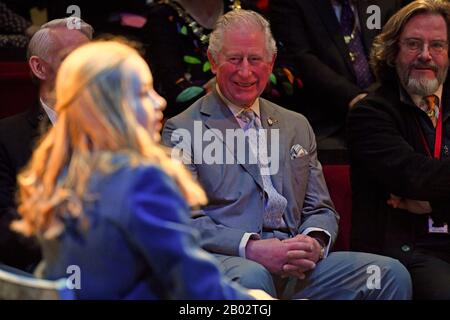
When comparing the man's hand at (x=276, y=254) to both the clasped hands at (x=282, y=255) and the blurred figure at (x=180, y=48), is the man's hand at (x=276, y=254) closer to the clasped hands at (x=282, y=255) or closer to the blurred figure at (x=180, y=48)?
the clasped hands at (x=282, y=255)

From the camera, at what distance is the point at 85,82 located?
2.33 m

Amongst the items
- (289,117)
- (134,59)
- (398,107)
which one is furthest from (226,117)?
(134,59)

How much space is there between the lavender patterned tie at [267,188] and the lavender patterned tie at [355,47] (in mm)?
946

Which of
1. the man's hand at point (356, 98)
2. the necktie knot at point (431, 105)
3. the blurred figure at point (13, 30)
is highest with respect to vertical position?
the blurred figure at point (13, 30)

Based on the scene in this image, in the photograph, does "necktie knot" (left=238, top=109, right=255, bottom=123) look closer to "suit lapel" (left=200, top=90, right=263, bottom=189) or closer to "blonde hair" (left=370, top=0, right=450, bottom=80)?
"suit lapel" (left=200, top=90, right=263, bottom=189)

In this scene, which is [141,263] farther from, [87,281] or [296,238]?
[296,238]

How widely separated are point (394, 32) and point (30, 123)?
137cm

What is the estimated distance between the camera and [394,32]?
4051 millimetres

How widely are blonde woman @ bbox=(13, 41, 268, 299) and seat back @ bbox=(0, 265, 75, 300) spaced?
0.04m

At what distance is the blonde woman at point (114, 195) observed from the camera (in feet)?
7.37

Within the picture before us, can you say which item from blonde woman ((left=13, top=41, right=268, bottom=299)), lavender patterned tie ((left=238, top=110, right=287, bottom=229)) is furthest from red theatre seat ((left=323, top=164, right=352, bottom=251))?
blonde woman ((left=13, top=41, right=268, bottom=299))

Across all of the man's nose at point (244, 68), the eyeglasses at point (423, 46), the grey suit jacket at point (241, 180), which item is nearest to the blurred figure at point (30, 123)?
the grey suit jacket at point (241, 180)

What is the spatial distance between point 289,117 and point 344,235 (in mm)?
513

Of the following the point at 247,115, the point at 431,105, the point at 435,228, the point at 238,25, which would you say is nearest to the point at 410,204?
the point at 435,228
